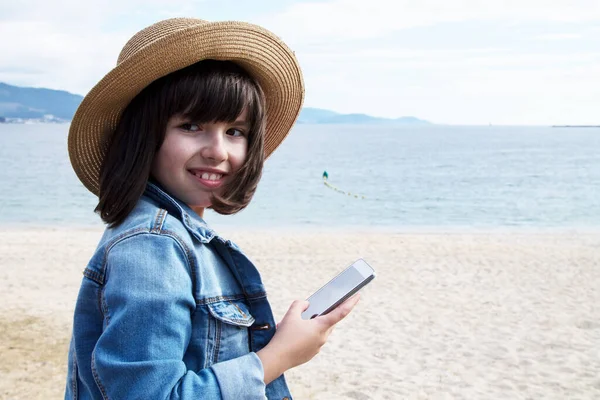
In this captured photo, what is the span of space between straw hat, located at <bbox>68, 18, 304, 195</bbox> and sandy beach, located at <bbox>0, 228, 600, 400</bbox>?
4.57 metres

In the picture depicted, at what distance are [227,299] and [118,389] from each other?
0.32m

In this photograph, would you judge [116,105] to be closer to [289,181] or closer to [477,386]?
[477,386]

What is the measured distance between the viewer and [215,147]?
162cm

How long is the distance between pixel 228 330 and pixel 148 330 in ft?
0.77

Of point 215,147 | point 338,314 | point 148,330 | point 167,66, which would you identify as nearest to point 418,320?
point 338,314

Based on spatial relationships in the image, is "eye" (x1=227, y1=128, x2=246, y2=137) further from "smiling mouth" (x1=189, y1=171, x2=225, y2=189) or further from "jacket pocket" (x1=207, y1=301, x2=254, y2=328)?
"jacket pocket" (x1=207, y1=301, x2=254, y2=328)

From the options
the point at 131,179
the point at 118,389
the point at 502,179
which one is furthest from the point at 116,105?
the point at 502,179

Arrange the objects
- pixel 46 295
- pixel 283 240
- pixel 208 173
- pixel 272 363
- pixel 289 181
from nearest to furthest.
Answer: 1. pixel 272 363
2. pixel 208 173
3. pixel 46 295
4. pixel 283 240
5. pixel 289 181

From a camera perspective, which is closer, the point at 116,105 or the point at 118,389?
the point at 118,389

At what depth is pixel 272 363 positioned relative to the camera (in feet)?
4.94

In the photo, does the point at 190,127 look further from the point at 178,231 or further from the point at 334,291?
the point at 334,291

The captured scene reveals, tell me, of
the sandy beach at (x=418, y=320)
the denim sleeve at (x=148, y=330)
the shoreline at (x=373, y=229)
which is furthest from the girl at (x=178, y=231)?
the shoreline at (x=373, y=229)

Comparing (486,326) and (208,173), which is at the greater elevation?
(208,173)

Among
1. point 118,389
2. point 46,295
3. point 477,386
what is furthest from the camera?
point 46,295
